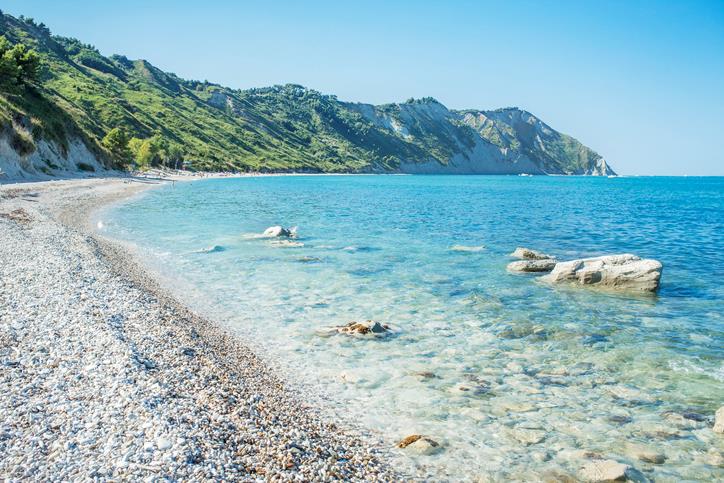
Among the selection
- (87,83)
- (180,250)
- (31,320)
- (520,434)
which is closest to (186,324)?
(31,320)

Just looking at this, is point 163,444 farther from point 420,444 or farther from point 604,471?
point 604,471

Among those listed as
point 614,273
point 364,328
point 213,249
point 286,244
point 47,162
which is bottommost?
point 213,249

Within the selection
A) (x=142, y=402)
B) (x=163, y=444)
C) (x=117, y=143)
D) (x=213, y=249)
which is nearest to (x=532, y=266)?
(x=213, y=249)

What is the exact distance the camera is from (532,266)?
84.5 ft

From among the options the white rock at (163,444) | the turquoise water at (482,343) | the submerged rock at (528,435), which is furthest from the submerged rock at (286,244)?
the white rock at (163,444)

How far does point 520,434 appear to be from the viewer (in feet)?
31.7

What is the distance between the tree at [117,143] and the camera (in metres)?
104

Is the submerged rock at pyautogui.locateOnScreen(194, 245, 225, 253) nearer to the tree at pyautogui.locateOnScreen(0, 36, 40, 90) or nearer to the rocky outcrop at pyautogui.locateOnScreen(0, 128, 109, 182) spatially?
the rocky outcrop at pyautogui.locateOnScreen(0, 128, 109, 182)

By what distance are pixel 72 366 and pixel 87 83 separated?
8322 inches

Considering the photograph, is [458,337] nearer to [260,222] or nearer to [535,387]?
[535,387]

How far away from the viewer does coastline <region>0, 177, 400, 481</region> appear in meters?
7.22

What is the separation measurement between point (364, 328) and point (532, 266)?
45.9 feet

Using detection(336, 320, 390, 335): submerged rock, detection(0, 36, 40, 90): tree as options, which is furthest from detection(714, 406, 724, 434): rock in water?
detection(0, 36, 40, 90): tree

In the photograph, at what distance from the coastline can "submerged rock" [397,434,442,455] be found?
1.87ft
